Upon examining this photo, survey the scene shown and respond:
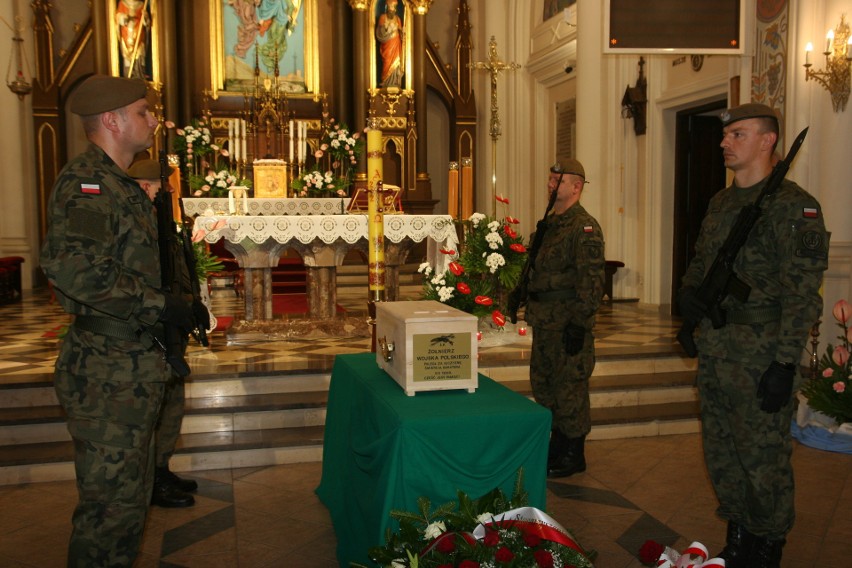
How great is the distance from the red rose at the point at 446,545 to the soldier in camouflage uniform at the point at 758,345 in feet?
5.14

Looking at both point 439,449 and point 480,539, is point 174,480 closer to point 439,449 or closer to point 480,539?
point 439,449

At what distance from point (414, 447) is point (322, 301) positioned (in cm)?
547

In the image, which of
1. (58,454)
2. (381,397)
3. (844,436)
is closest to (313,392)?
(58,454)

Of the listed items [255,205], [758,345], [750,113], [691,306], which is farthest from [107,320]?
[255,205]

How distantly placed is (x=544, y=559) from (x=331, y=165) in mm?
11861

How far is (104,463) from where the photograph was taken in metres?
2.75

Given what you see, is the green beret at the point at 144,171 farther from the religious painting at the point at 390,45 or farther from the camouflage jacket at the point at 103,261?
the religious painting at the point at 390,45

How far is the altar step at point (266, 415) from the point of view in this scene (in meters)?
5.04

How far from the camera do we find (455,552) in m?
2.23

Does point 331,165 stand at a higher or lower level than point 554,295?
higher

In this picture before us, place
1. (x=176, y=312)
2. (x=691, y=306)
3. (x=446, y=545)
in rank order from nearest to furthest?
(x=446, y=545) → (x=176, y=312) → (x=691, y=306)

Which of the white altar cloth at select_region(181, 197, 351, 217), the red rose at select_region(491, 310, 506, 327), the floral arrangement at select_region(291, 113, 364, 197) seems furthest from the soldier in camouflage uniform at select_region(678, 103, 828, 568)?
the floral arrangement at select_region(291, 113, 364, 197)

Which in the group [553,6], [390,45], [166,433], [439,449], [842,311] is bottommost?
[166,433]

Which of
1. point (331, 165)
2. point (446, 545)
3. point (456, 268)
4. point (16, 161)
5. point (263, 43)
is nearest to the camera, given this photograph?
point (446, 545)
